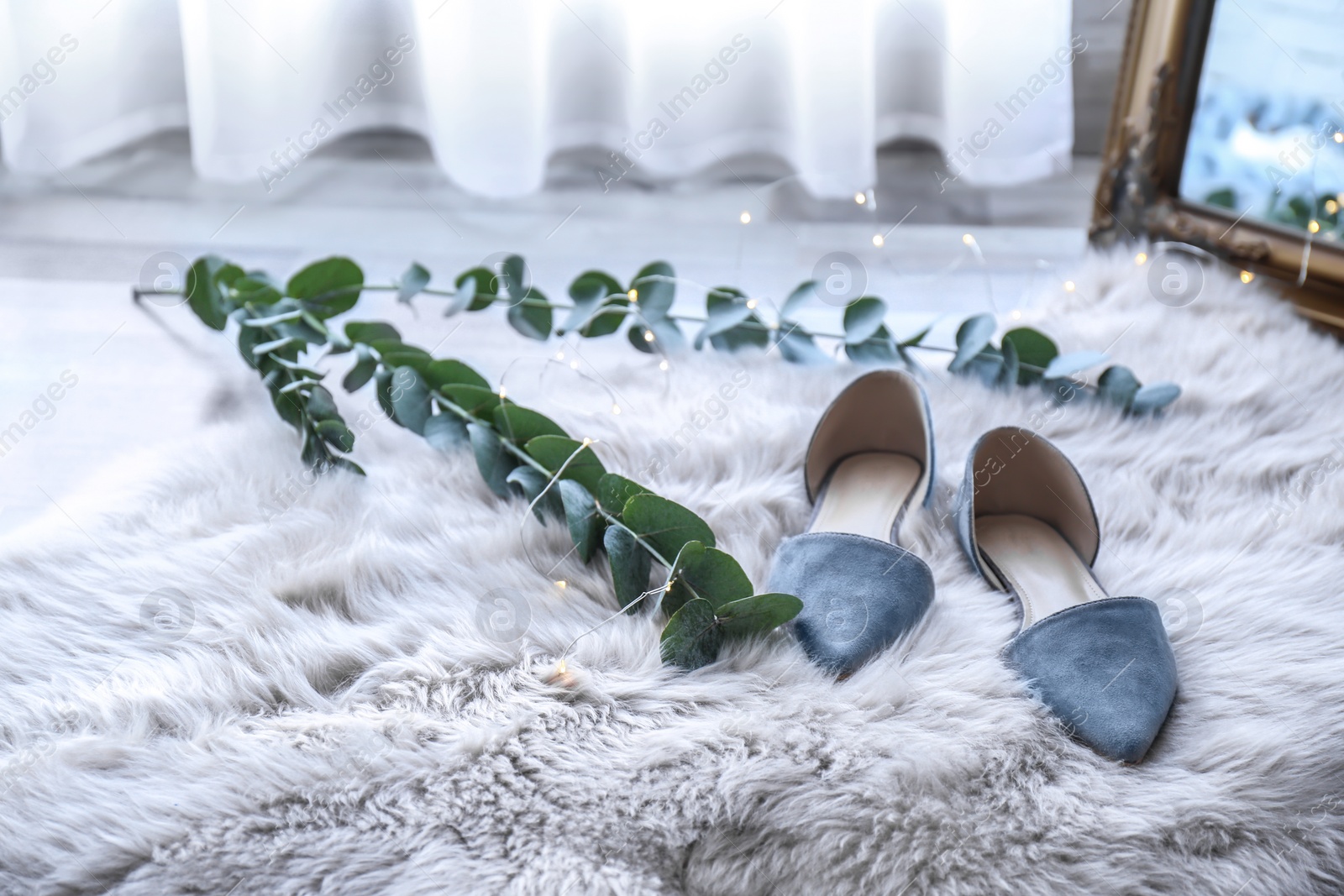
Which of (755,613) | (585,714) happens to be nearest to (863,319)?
(755,613)

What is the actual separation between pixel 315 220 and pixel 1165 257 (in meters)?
1.23

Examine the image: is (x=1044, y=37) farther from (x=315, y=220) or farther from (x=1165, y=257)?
(x=315, y=220)

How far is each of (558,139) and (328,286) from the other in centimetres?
67

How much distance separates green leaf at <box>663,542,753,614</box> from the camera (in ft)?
2.30

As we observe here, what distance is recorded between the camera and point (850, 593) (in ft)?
2.41

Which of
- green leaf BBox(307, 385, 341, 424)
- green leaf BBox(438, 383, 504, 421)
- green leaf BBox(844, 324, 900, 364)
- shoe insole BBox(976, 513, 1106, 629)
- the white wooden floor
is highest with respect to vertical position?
green leaf BBox(438, 383, 504, 421)

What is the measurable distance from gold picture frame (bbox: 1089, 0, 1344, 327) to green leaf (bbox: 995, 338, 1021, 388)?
0.41 meters

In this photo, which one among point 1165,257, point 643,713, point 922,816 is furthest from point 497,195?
point 922,816

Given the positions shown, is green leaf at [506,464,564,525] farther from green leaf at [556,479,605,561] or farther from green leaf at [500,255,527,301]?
green leaf at [500,255,527,301]

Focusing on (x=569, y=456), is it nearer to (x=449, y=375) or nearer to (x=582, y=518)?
(x=582, y=518)

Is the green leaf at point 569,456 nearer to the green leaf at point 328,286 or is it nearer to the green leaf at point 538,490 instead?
the green leaf at point 538,490

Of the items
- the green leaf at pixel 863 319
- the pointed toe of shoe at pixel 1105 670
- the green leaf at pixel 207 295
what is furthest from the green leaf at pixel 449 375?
the pointed toe of shoe at pixel 1105 670

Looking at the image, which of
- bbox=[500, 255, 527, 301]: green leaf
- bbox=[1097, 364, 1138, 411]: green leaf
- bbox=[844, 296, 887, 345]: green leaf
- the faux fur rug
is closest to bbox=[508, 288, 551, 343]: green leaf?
bbox=[500, 255, 527, 301]: green leaf

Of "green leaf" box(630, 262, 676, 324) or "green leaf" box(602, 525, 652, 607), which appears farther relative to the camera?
"green leaf" box(630, 262, 676, 324)
